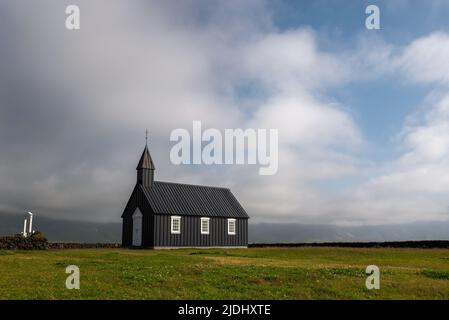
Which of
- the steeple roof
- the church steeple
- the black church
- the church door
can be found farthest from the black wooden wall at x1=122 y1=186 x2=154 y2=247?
the steeple roof

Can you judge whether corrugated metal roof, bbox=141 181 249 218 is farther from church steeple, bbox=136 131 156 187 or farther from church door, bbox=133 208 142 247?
church door, bbox=133 208 142 247

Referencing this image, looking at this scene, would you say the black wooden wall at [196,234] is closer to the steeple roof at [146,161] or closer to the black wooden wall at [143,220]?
the black wooden wall at [143,220]

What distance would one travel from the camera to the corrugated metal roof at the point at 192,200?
57531 mm

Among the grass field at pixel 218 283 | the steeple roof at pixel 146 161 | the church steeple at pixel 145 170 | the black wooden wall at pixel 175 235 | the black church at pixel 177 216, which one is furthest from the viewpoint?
the steeple roof at pixel 146 161

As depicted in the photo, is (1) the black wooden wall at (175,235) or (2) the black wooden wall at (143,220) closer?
(1) the black wooden wall at (175,235)

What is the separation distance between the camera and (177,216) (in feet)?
188

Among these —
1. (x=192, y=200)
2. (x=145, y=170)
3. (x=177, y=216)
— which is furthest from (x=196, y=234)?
(x=145, y=170)

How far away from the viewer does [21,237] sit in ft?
163

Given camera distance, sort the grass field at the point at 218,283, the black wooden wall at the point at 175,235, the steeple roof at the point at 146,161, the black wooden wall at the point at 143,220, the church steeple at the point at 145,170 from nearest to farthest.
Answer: the grass field at the point at 218,283 → the black wooden wall at the point at 175,235 → the black wooden wall at the point at 143,220 → the church steeple at the point at 145,170 → the steeple roof at the point at 146,161

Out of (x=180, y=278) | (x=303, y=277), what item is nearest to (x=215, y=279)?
(x=180, y=278)

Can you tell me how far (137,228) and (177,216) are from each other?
5.22 meters

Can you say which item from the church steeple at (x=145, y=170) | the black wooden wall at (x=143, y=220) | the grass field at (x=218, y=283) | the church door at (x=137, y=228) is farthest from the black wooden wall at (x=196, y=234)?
the grass field at (x=218, y=283)
